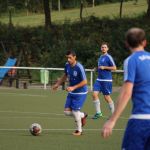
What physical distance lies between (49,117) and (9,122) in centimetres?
172

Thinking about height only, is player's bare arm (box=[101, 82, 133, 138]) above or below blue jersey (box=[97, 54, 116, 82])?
above

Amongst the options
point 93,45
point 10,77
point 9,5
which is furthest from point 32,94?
point 9,5

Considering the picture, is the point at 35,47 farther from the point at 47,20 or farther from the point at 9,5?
the point at 9,5

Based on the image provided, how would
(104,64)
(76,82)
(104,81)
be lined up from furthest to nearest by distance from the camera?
(104,81) → (104,64) → (76,82)

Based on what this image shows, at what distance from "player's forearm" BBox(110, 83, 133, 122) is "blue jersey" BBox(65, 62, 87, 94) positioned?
22.8 feet

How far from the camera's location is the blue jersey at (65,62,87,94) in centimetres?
1402

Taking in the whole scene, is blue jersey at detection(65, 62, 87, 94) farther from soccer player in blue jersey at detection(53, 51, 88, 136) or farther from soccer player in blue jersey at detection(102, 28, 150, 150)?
soccer player in blue jersey at detection(102, 28, 150, 150)

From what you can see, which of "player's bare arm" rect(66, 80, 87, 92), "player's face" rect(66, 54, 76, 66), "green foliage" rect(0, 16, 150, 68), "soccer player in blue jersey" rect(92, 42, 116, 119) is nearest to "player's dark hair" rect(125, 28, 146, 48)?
"player's bare arm" rect(66, 80, 87, 92)

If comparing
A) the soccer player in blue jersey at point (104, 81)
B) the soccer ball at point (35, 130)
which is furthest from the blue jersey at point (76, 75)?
the soccer player in blue jersey at point (104, 81)

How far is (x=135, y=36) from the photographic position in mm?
6996

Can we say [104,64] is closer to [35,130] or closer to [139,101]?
[35,130]

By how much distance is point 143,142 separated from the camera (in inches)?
283

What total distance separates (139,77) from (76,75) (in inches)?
272

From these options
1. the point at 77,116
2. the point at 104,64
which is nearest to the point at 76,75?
the point at 77,116
